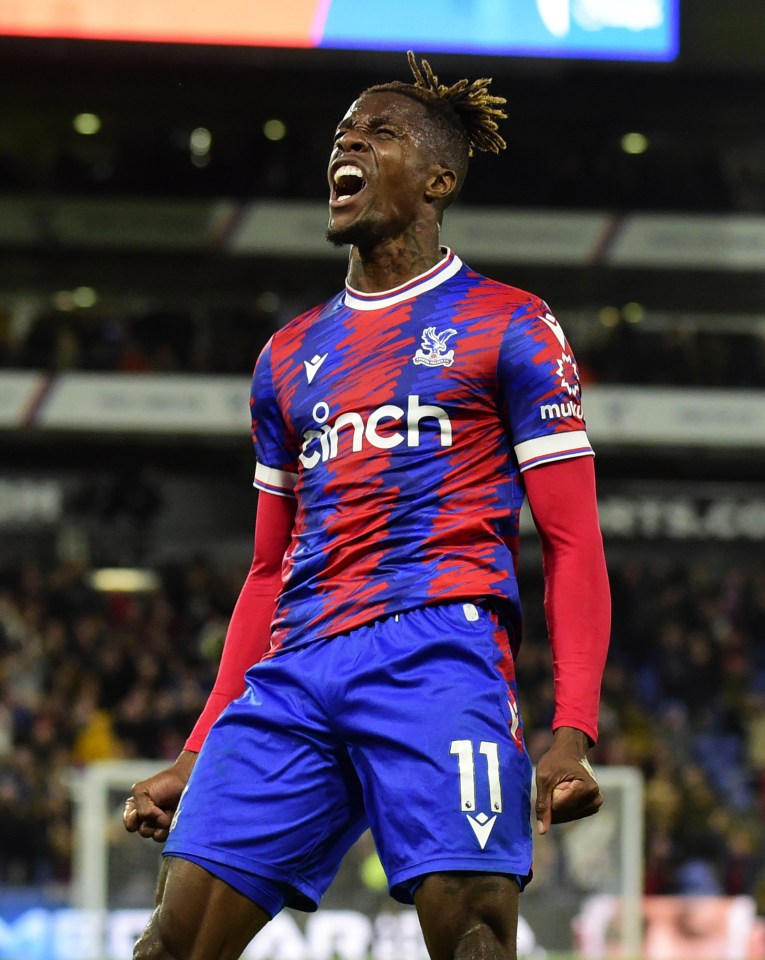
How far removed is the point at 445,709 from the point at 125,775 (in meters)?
6.63

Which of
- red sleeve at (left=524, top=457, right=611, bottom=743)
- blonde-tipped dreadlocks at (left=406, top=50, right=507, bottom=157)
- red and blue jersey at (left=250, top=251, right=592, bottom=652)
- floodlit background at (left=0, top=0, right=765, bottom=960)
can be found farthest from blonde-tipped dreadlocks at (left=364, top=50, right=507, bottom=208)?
floodlit background at (left=0, top=0, right=765, bottom=960)

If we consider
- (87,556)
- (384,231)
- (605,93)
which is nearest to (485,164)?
(605,93)

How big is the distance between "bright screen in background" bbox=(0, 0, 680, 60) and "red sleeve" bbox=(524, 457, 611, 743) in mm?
12255

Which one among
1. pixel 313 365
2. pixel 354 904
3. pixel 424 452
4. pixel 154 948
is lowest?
pixel 354 904

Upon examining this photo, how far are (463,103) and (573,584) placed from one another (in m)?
0.87

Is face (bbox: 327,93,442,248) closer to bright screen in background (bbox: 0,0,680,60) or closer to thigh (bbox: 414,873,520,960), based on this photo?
thigh (bbox: 414,873,520,960)

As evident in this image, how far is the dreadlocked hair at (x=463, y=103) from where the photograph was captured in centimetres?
265

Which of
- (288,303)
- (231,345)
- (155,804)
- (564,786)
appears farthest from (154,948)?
(288,303)

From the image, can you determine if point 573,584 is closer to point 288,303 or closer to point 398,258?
point 398,258

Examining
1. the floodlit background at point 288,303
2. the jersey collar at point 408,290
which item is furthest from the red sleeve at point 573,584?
the floodlit background at point 288,303

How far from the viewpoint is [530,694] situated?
42.5 feet

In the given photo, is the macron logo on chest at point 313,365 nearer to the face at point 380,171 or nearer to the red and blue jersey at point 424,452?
the red and blue jersey at point 424,452

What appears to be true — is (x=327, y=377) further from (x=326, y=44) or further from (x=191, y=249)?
(x=191, y=249)

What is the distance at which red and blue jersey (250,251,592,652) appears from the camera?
2.38 metres
